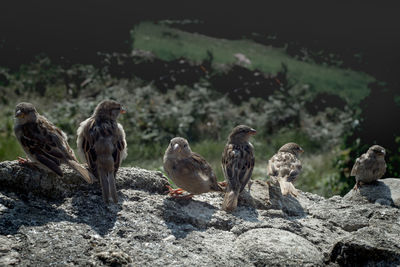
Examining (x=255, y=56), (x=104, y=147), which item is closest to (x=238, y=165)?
(x=104, y=147)

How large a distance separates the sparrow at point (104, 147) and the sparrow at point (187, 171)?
511 mm

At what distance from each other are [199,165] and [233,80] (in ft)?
25.8

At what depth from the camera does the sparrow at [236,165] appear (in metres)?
5.16

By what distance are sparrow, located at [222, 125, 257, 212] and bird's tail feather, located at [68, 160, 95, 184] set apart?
1.27 metres

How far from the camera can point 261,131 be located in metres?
11.8

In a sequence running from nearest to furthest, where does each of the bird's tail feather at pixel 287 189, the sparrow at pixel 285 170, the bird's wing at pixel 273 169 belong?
the bird's tail feather at pixel 287 189 → the sparrow at pixel 285 170 → the bird's wing at pixel 273 169

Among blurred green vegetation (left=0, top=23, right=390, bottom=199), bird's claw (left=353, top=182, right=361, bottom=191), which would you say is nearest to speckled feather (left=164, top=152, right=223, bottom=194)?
bird's claw (left=353, top=182, right=361, bottom=191)

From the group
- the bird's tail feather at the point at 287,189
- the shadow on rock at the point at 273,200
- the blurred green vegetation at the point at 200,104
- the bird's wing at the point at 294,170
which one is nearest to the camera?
the shadow on rock at the point at 273,200

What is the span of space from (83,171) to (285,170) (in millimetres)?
2701

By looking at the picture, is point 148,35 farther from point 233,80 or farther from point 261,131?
point 261,131

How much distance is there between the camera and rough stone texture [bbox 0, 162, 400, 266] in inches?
154

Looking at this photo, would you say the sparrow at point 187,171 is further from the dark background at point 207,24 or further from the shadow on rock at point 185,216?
the dark background at point 207,24

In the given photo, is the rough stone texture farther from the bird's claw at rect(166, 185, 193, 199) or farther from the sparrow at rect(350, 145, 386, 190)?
the sparrow at rect(350, 145, 386, 190)

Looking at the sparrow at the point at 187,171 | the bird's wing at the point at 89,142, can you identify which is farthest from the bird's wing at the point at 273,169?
the bird's wing at the point at 89,142
